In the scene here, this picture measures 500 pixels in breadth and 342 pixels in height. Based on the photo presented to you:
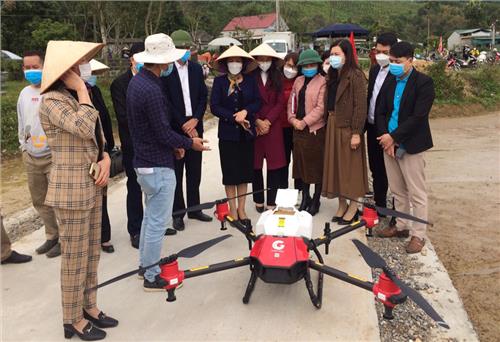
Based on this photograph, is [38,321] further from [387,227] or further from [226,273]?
[387,227]

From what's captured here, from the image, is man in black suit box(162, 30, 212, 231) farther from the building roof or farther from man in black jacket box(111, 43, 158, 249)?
the building roof

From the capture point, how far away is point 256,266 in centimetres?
269

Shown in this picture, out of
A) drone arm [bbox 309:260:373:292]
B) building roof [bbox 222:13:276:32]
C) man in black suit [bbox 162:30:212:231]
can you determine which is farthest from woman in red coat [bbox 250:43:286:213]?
building roof [bbox 222:13:276:32]

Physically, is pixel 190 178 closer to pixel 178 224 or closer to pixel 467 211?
pixel 178 224

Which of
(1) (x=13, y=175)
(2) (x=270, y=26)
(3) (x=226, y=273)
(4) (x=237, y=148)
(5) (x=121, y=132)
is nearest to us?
(3) (x=226, y=273)

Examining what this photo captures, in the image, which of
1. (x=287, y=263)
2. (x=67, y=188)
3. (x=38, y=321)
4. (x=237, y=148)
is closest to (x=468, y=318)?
(x=287, y=263)

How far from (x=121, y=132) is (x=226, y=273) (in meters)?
1.55

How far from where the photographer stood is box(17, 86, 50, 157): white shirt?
3564 mm

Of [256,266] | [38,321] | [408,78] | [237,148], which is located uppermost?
[408,78]

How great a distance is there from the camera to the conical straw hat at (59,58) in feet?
7.42

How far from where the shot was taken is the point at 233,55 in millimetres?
3857

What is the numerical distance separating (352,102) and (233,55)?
1.19 meters

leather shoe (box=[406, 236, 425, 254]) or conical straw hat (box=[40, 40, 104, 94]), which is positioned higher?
conical straw hat (box=[40, 40, 104, 94])

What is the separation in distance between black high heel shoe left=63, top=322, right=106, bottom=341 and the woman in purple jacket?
1648 millimetres
